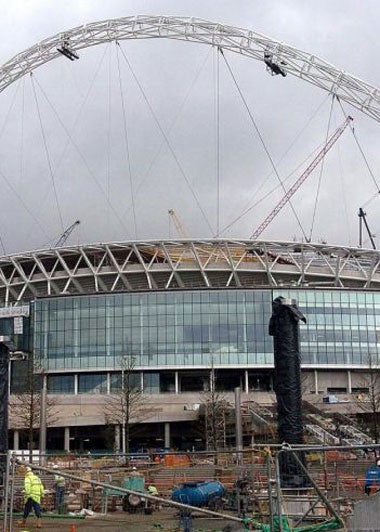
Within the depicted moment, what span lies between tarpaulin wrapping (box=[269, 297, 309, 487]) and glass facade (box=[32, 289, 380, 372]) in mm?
72386

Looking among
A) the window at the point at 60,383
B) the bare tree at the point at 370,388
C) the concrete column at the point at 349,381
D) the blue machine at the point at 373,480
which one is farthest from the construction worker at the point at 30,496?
the concrete column at the point at 349,381

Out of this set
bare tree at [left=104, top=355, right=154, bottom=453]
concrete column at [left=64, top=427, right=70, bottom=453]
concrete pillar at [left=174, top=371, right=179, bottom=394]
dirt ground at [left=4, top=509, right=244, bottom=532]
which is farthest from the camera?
concrete pillar at [left=174, top=371, right=179, bottom=394]

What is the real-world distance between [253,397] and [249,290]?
15.1 metres

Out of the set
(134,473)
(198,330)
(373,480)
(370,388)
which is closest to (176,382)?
(198,330)

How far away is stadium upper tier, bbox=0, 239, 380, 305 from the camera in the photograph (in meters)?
101

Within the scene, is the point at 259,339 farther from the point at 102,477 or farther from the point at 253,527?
the point at 253,527

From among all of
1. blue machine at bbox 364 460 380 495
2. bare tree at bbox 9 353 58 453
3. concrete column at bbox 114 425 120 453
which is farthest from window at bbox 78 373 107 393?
blue machine at bbox 364 460 380 495

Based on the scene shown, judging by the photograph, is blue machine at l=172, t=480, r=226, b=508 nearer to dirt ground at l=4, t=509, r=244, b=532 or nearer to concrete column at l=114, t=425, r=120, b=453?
dirt ground at l=4, t=509, r=244, b=532

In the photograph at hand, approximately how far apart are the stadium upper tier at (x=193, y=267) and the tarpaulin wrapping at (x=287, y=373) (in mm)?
75155

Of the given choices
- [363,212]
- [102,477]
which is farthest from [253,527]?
[363,212]

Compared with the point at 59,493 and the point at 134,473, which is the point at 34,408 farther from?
the point at 59,493

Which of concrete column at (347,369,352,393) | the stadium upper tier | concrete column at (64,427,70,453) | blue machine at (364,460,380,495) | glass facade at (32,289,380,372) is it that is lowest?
concrete column at (64,427,70,453)

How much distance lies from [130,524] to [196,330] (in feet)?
255

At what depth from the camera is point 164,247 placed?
10012 centimetres
